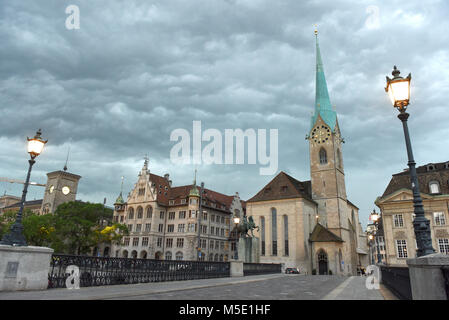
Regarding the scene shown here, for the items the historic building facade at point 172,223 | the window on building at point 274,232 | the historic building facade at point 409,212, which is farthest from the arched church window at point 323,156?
the historic building facade at point 172,223

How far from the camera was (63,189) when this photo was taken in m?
86.6

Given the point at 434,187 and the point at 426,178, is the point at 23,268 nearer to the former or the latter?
the point at 434,187

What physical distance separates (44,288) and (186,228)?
171 feet

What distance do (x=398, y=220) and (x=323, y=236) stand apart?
11826mm

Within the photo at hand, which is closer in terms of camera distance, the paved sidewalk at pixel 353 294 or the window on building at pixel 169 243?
the paved sidewalk at pixel 353 294

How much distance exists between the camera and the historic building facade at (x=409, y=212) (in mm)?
40156

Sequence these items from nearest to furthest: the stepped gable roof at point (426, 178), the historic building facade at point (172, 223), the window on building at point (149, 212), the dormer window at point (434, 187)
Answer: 1. the stepped gable roof at point (426, 178)
2. the dormer window at point (434, 187)
3. the historic building facade at point (172, 223)
4. the window on building at point (149, 212)

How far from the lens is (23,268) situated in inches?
376

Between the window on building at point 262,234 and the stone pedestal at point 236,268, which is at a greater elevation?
the window on building at point 262,234

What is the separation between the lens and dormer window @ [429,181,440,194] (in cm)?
4134

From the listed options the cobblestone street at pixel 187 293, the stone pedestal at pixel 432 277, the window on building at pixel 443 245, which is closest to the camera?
the stone pedestal at pixel 432 277

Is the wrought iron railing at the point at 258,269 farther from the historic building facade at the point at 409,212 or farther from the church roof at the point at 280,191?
the church roof at the point at 280,191
